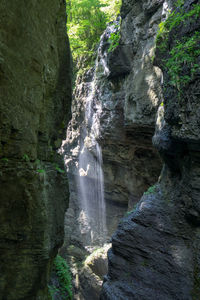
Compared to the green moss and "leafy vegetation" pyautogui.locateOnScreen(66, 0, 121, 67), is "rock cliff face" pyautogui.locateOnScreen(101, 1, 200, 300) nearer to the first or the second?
the green moss

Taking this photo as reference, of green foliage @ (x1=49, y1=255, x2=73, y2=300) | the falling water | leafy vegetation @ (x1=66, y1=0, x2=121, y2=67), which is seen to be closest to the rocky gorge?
green foliage @ (x1=49, y1=255, x2=73, y2=300)

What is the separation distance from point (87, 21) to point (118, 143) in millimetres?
7277

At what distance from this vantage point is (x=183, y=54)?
193 inches

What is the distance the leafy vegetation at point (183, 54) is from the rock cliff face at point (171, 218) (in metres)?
0.02

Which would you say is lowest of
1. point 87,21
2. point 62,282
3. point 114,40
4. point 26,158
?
point 62,282

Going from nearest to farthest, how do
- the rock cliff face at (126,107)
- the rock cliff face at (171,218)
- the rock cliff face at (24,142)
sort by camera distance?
1. the rock cliff face at (24,142)
2. the rock cliff face at (171,218)
3. the rock cliff face at (126,107)

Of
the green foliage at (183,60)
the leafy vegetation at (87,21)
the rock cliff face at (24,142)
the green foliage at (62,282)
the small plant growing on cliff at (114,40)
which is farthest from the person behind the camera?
the leafy vegetation at (87,21)

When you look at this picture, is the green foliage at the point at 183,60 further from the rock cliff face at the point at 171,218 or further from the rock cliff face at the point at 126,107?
the rock cliff face at the point at 126,107

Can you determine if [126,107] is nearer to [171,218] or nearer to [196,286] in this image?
[171,218]

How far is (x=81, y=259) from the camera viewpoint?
42.9 ft

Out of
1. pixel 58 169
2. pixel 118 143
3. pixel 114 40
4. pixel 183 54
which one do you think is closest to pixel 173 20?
pixel 183 54

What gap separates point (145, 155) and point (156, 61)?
191 inches

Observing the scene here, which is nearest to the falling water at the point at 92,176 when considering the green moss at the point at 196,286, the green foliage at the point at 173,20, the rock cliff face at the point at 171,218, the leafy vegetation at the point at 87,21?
the leafy vegetation at the point at 87,21

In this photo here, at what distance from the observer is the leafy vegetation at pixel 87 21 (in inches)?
472
